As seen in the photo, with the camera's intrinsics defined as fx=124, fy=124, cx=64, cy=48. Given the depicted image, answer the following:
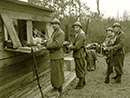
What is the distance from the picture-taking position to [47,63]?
5770 millimetres

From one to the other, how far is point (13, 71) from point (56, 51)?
5.06ft

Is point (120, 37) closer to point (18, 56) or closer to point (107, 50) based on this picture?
point (107, 50)

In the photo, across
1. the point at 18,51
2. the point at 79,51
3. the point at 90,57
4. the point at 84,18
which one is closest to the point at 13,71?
the point at 18,51

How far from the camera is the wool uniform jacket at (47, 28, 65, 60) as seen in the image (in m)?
3.56

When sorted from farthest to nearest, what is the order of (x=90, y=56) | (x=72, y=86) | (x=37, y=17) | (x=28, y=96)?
(x=90, y=56) → (x=72, y=86) → (x=37, y=17) → (x=28, y=96)

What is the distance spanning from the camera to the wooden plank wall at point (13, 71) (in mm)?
3558

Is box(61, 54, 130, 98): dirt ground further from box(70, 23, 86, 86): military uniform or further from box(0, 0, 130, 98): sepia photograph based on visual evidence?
box(70, 23, 86, 86): military uniform

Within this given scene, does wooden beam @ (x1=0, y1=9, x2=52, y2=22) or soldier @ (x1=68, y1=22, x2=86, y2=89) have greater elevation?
wooden beam @ (x1=0, y1=9, x2=52, y2=22)

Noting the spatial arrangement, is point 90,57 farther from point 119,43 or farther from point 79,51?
point 79,51

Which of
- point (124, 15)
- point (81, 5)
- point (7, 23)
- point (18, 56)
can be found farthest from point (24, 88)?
point (124, 15)

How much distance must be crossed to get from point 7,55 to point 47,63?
234 centimetres

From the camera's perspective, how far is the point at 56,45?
356 cm

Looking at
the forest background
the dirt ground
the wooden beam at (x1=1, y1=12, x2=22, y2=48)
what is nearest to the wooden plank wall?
the wooden beam at (x1=1, y1=12, x2=22, y2=48)

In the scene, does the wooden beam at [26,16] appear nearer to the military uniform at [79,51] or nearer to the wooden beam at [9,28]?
the wooden beam at [9,28]
